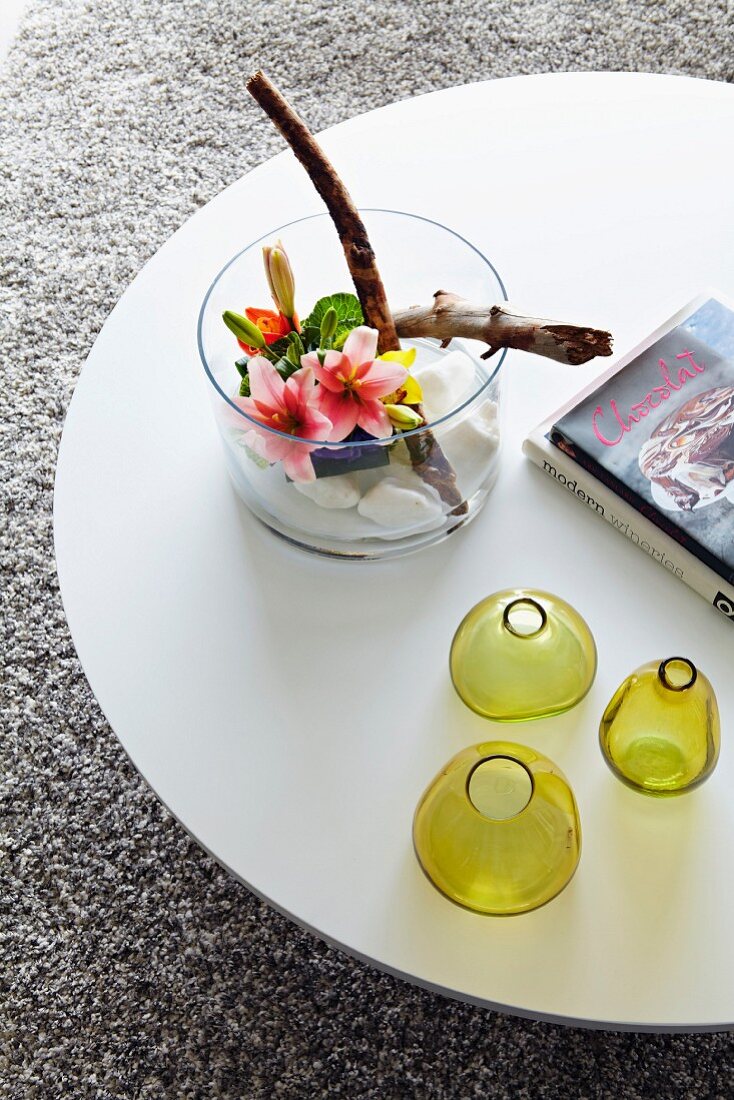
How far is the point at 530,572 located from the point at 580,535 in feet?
0.17

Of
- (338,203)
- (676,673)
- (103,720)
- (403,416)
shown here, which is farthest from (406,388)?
(103,720)

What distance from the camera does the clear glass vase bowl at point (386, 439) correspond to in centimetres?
72

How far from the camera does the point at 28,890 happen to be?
1104 millimetres

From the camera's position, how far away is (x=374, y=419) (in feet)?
2.25

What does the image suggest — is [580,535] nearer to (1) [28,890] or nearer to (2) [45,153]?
(1) [28,890]

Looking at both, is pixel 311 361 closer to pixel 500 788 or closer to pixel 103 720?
pixel 500 788

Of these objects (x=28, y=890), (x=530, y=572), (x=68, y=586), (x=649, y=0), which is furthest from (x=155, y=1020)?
(x=649, y=0)

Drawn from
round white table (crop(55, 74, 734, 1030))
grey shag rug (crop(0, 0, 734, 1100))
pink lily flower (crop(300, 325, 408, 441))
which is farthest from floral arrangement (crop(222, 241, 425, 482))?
grey shag rug (crop(0, 0, 734, 1100))

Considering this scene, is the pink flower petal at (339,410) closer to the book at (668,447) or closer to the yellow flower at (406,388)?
the yellow flower at (406,388)

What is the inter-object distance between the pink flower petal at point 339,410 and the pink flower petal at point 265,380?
3 cm

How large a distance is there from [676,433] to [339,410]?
28 centimetres

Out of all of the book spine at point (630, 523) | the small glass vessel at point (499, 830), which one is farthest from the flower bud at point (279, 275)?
the small glass vessel at point (499, 830)

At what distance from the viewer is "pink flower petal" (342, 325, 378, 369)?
665 mm

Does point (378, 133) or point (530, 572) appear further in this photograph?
point (378, 133)
